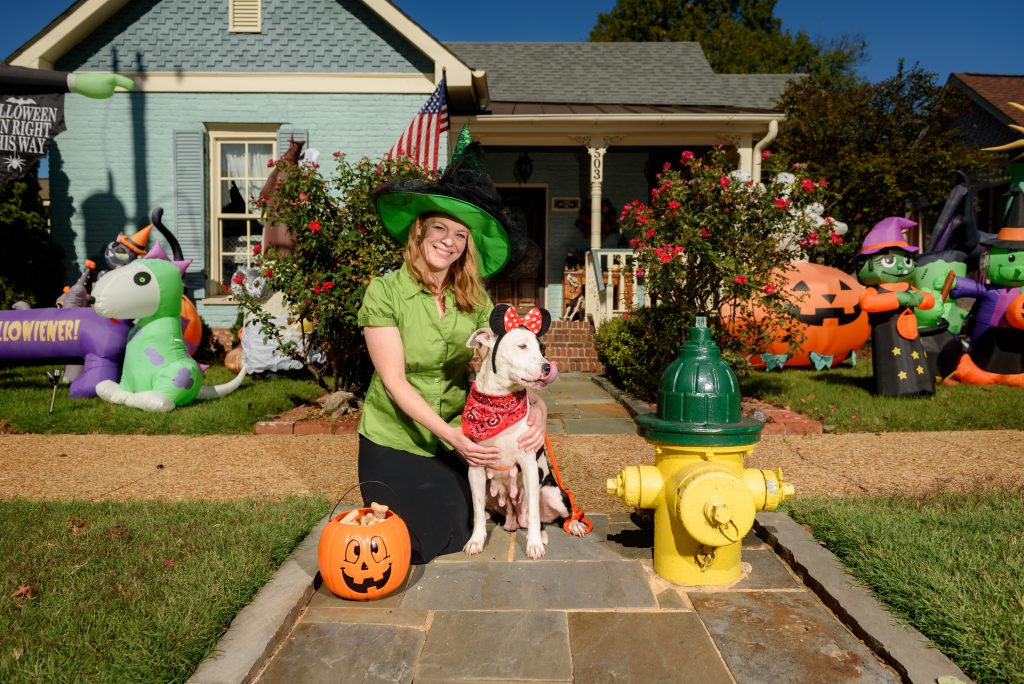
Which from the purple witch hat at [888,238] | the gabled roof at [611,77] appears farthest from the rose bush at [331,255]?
the gabled roof at [611,77]

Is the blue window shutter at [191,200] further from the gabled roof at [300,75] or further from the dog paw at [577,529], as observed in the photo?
the dog paw at [577,529]

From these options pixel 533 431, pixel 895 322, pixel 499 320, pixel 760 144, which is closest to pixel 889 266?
pixel 895 322

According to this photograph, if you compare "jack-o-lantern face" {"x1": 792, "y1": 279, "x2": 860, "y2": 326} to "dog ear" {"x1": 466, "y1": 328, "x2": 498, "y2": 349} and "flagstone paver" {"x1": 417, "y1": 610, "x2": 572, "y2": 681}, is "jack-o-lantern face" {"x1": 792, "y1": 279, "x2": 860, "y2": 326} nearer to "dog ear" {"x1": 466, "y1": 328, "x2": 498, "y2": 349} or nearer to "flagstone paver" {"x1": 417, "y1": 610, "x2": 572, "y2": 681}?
"dog ear" {"x1": 466, "y1": 328, "x2": 498, "y2": 349}

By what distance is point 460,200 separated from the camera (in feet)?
11.0

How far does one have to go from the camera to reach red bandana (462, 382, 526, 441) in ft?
10.7

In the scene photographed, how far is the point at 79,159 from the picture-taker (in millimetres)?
10695

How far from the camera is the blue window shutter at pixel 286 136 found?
1070 cm

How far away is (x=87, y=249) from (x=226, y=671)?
1029 cm

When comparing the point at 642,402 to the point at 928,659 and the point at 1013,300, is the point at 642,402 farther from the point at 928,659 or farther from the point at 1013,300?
the point at 928,659

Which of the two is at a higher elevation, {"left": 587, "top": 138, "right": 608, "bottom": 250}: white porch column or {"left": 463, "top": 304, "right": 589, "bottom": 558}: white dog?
{"left": 587, "top": 138, "right": 608, "bottom": 250}: white porch column

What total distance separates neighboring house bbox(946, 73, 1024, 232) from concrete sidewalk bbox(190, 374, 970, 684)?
15.7 metres

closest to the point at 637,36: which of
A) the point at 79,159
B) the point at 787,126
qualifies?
the point at 787,126

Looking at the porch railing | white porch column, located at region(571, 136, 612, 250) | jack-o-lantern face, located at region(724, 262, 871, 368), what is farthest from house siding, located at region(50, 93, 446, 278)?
jack-o-lantern face, located at region(724, 262, 871, 368)

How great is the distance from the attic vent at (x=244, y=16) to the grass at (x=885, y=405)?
8405 millimetres
